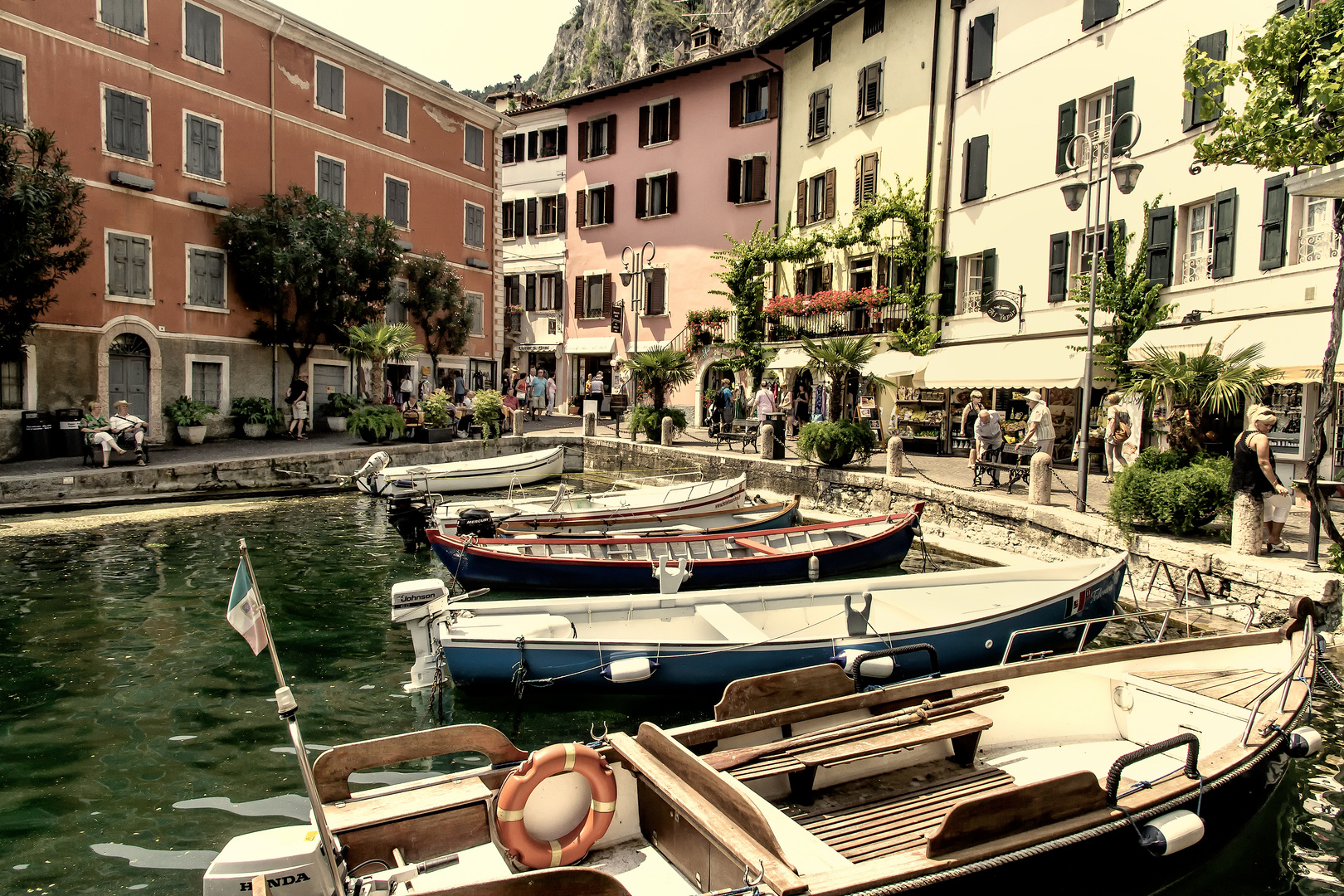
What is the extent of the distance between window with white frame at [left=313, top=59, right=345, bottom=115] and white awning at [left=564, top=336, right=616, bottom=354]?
13.4m

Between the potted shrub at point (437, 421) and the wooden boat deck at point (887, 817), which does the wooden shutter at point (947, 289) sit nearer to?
the potted shrub at point (437, 421)

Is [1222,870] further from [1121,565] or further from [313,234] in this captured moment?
[313,234]

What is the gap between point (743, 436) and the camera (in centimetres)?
2283

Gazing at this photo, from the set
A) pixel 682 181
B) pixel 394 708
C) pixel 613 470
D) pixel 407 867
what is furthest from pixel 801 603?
pixel 682 181

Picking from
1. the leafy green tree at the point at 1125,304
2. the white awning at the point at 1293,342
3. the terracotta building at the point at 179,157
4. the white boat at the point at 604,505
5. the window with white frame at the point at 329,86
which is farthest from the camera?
the window with white frame at the point at 329,86

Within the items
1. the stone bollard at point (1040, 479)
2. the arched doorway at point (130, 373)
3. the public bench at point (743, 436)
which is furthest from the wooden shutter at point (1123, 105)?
the arched doorway at point (130, 373)

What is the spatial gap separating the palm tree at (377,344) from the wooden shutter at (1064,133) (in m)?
18.7

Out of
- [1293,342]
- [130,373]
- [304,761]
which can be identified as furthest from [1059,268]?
[130,373]

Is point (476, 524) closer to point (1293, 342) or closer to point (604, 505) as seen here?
point (604, 505)

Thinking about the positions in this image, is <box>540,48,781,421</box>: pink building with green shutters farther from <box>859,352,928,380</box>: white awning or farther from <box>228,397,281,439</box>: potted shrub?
<box>228,397,281,439</box>: potted shrub

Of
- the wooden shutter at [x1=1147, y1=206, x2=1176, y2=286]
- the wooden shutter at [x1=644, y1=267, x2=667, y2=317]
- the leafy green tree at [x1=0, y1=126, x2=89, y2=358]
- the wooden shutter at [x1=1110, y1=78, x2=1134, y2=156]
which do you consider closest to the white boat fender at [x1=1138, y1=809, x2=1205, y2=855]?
the wooden shutter at [x1=1147, y1=206, x2=1176, y2=286]

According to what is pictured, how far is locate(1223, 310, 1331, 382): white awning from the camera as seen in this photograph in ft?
44.0

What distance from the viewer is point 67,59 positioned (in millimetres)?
20156

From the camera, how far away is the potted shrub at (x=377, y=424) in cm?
2373
